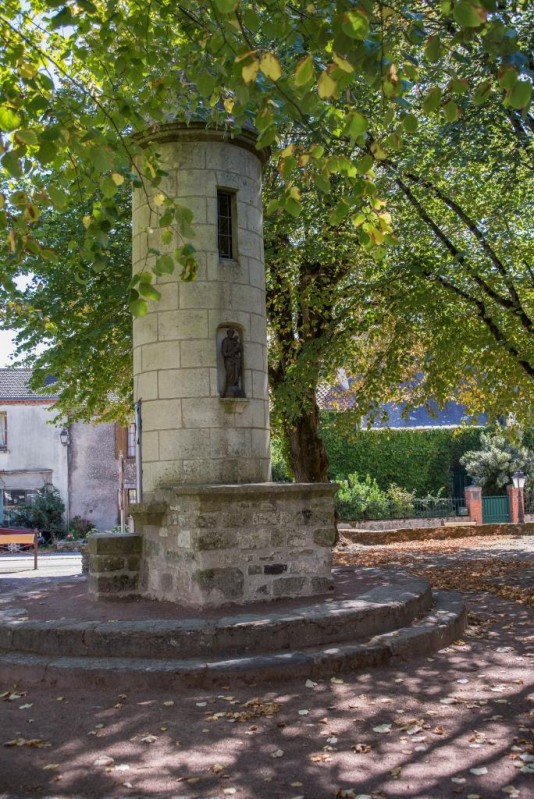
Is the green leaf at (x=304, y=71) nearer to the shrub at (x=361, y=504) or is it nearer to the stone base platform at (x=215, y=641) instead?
the stone base platform at (x=215, y=641)

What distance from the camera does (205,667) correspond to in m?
6.00

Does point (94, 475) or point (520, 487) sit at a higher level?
point (94, 475)

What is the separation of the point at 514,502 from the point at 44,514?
16180mm

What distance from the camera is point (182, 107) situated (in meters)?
8.15

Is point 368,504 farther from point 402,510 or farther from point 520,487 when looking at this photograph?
point 520,487

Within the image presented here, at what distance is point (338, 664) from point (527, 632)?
260 centimetres

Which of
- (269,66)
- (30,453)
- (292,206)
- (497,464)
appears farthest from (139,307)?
(30,453)

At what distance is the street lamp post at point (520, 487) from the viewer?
24.8 metres

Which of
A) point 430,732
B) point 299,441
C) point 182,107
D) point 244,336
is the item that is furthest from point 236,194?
point 299,441

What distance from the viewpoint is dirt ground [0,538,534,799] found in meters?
4.04

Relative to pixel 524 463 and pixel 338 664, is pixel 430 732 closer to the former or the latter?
pixel 338 664

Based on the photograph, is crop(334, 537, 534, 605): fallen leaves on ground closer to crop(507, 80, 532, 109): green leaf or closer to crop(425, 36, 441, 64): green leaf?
crop(507, 80, 532, 109): green leaf

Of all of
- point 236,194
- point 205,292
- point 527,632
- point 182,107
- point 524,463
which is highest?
point 182,107

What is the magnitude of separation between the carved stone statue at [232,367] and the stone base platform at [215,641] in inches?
89.2
